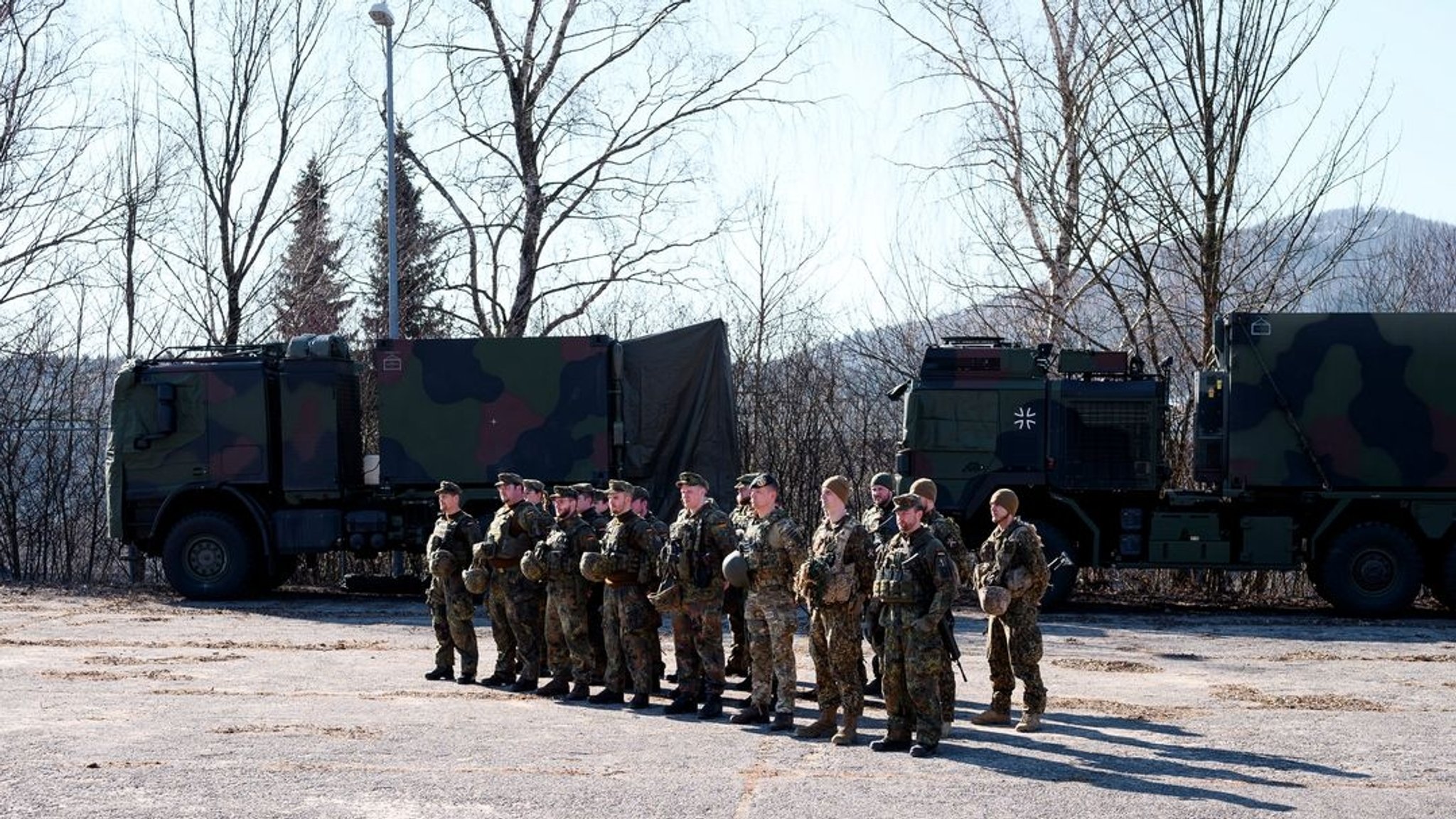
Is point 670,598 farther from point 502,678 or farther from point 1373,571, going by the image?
point 1373,571

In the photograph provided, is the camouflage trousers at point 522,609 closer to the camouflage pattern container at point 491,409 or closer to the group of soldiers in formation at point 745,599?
the group of soldiers in formation at point 745,599

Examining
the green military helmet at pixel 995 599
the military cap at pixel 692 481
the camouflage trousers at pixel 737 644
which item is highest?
the military cap at pixel 692 481

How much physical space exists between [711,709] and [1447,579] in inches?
395

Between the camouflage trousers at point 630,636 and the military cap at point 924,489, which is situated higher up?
the military cap at point 924,489

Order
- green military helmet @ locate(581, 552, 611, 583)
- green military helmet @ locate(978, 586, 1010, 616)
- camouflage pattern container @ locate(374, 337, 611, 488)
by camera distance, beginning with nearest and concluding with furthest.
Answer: green military helmet @ locate(978, 586, 1010, 616) < green military helmet @ locate(581, 552, 611, 583) < camouflage pattern container @ locate(374, 337, 611, 488)

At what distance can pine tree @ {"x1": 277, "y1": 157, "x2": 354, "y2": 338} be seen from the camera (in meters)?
27.1

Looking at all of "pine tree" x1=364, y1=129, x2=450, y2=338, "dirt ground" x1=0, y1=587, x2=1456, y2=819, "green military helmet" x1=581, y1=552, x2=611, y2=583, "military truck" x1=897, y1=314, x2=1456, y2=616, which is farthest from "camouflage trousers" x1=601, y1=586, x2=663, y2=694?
"pine tree" x1=364, y1=129, x2=450, y2=338

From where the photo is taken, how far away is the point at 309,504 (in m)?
19.7

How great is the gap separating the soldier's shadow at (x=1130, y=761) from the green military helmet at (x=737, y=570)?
5.42 feet

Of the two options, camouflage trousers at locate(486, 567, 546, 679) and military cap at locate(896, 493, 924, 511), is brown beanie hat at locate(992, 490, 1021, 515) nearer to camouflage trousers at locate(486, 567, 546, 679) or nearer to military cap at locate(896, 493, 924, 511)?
military cap at locate(896, 493, 924, 511)

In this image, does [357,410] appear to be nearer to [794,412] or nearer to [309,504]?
[309,504]

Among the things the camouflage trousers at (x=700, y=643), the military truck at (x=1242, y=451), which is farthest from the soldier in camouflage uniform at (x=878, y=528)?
the military truck at (x=1242, y=451)

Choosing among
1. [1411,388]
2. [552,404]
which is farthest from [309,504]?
[1411,388]

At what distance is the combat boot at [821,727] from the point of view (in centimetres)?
1043
